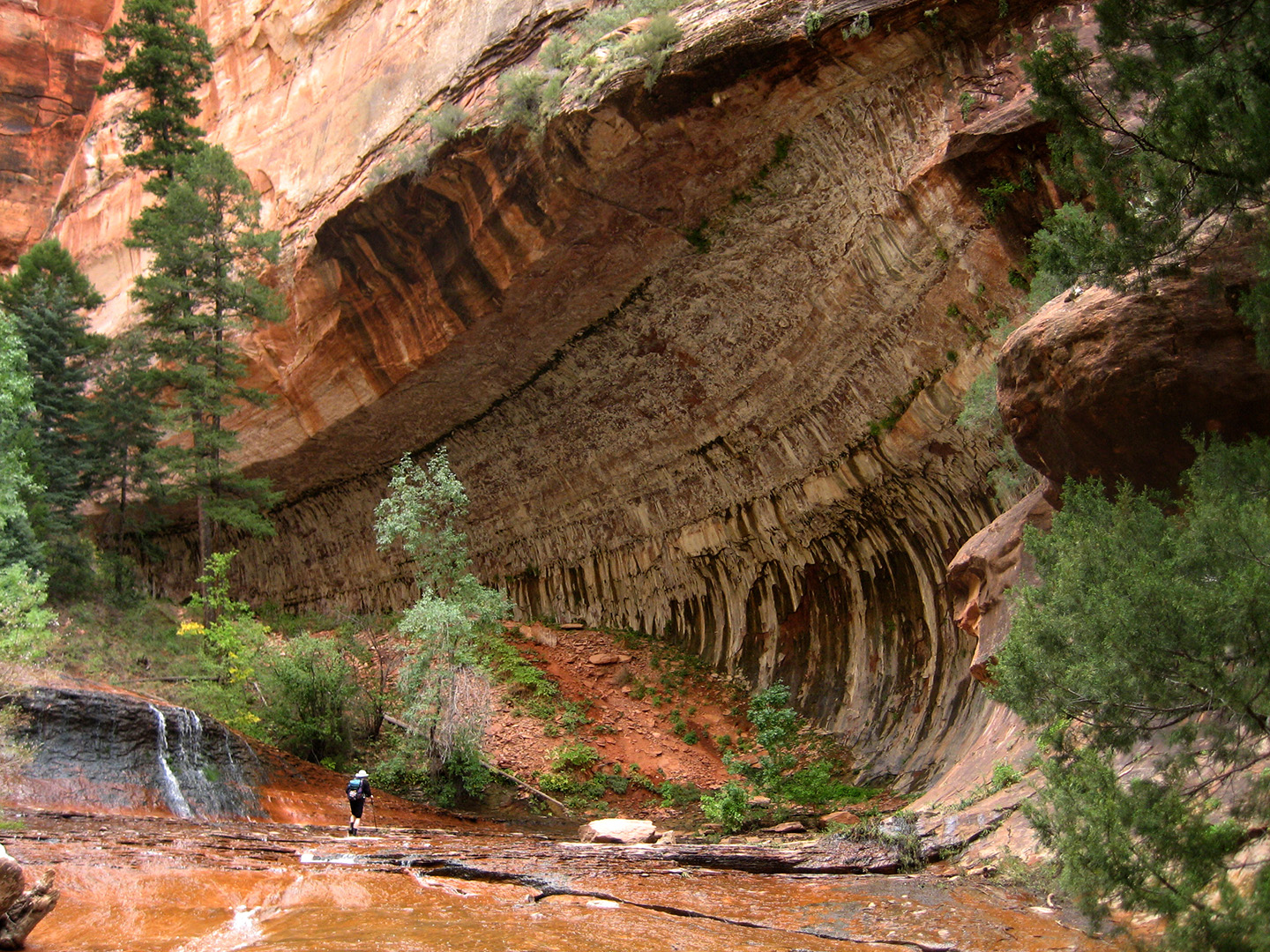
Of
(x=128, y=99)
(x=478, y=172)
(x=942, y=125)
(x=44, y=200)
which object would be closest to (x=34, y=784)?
(x=478, y=172)

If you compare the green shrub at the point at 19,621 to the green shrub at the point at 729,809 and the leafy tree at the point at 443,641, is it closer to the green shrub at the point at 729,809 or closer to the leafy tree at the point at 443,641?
the leafy tree at the point at 443,641

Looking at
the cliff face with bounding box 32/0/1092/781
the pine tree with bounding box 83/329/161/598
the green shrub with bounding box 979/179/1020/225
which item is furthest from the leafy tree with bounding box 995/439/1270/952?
the pine tree with bounding box 83/329/161/598

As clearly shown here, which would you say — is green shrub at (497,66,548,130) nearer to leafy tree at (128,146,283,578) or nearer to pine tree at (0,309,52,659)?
leafy tree at (128,146,283,578)

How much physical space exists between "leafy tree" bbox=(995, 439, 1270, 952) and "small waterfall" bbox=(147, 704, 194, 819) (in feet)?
39.1

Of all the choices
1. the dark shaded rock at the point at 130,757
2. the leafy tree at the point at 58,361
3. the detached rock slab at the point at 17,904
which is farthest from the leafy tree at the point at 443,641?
the leafy tree at the point at 58,361

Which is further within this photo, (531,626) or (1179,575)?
(531,626)

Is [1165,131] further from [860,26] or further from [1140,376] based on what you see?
[860,26]

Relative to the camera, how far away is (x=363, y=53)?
796 inches

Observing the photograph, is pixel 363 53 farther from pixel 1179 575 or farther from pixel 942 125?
pixel 1179 575

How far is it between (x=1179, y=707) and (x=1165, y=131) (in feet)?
9.77

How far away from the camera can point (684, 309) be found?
57.8 ft

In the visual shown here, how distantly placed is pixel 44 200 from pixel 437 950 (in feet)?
129

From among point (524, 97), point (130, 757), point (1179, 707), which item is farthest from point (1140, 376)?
point (130, 757)

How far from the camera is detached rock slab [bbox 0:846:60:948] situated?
203 inches
